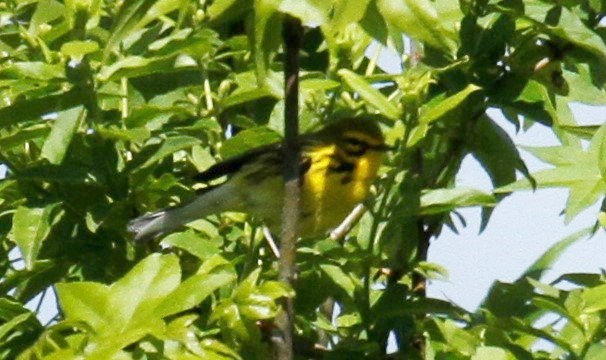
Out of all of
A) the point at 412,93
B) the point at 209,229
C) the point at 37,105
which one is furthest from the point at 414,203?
the point at 37,105

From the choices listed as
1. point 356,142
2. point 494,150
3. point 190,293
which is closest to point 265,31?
point 190,293

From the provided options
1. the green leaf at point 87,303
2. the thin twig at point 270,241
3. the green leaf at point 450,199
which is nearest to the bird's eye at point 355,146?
the thin twig at point 270,241

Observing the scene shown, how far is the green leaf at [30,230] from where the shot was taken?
337cm

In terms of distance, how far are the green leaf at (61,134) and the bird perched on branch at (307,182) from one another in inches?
9.0

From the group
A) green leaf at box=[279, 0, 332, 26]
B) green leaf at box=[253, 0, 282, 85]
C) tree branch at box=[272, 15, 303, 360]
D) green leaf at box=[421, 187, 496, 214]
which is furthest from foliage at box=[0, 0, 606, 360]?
green leaf at box=[279, 0, 332, 26]

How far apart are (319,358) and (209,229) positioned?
20.2 inches

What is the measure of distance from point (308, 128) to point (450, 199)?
499 millimetres

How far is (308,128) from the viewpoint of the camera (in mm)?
3734

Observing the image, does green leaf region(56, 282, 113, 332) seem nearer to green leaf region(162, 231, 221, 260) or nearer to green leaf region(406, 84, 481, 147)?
green leaf region(162, 231, 221, 260)

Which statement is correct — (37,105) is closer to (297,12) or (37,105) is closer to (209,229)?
(209,229)

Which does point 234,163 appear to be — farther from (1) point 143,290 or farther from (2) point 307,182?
(1) point 143,290

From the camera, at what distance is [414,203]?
334 centimetres

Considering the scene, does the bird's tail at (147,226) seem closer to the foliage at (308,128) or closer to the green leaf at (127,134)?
the foliage at (308,128)

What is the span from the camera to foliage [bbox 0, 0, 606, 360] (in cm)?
330
